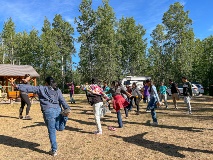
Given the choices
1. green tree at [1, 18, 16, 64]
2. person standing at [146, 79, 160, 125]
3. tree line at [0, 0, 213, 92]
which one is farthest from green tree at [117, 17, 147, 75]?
person standing at [146, 79, 160, 125]

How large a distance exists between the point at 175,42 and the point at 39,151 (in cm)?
4213

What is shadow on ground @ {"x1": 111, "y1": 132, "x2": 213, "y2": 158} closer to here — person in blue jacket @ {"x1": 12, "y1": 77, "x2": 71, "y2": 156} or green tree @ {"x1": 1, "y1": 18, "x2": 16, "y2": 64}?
person in blue jacket @ {"x1": 12, "y1": 77, "x2": 71, "y2": 156}

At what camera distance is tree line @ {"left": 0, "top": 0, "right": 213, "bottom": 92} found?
40.5 metres

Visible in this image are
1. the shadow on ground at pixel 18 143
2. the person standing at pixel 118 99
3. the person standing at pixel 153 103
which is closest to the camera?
the shadow on ground at pixel 18 143

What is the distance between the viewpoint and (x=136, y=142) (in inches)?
278

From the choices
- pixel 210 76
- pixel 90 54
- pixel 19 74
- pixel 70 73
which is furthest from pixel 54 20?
pixel 210 76

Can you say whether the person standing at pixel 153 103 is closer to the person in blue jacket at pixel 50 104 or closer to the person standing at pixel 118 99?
the person standing at pixel 118 99

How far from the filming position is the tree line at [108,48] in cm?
4053

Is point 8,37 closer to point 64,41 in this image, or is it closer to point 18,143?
point 64,41

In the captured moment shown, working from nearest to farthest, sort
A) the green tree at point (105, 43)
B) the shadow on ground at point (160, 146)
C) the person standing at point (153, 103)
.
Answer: the shadow on ground at point (160, 146) < the person standing at point (153, 103) < the green tree at point (105, 43)

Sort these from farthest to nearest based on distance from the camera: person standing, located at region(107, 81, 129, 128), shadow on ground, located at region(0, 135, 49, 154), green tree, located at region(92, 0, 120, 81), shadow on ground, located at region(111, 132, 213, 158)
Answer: green tree, located at region(92, 0, 120, 81) < person standing, located at region(107, 81, 129, 128) < shadow on ground, located at region(0, 135, 49, 154) < shadow on ground, located at region(111, 132, 213, 158)

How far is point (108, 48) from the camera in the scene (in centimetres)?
4041

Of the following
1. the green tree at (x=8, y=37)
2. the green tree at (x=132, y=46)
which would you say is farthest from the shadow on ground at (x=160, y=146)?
the green tree at (x=8, y=37)

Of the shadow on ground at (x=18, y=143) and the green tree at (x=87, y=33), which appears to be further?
the green tree at (x=87, y=33)
